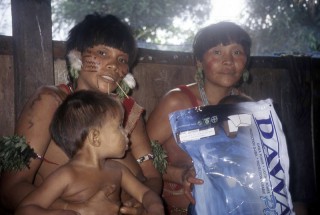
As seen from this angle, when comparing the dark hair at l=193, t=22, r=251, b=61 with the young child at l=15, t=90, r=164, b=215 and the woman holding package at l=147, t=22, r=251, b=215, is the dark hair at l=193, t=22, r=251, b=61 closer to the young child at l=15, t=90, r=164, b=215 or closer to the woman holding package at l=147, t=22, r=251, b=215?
the woman holding package at l=147, t=22, r=251, b=215

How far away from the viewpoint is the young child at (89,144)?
204cm

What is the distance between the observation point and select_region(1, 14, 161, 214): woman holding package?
2160mm

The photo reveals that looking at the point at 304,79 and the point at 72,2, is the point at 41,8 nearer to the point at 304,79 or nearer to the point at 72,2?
the point at 304,79

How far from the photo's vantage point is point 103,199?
2045 millimetres

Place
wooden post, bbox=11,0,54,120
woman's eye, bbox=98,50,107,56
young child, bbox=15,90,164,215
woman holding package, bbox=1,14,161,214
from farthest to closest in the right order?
1. wooden post, bbox=11,0,54,120
2. woman's eye, bbox=98,50,107,56
3. woman holding package, bbox=1,14,161,214
4. young child, bbox=15,90,164,215

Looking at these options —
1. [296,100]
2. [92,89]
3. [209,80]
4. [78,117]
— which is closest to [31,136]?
[78,117]

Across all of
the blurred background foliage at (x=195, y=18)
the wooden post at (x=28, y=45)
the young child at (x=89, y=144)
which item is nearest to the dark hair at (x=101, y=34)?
the wooden post at (x=28, y=45)

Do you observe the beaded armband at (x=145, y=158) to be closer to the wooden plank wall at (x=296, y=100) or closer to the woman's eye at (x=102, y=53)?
the woman's eye at (x=102, y=53)

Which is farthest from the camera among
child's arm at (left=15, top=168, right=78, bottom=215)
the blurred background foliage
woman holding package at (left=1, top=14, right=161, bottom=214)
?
the blurred background foliage

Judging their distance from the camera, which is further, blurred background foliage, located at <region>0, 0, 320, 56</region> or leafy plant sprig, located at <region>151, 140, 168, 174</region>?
blurred background foliage, located at <region>0, 0, 320, 56</region>

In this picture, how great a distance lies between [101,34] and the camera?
255cm

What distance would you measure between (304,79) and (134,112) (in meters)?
2.77

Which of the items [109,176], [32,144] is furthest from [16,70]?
[109,176]

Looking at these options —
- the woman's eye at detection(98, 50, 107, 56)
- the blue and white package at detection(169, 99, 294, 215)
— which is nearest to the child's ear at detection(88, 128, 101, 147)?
the blue and white package at detection(169, 99, 294, 215)
